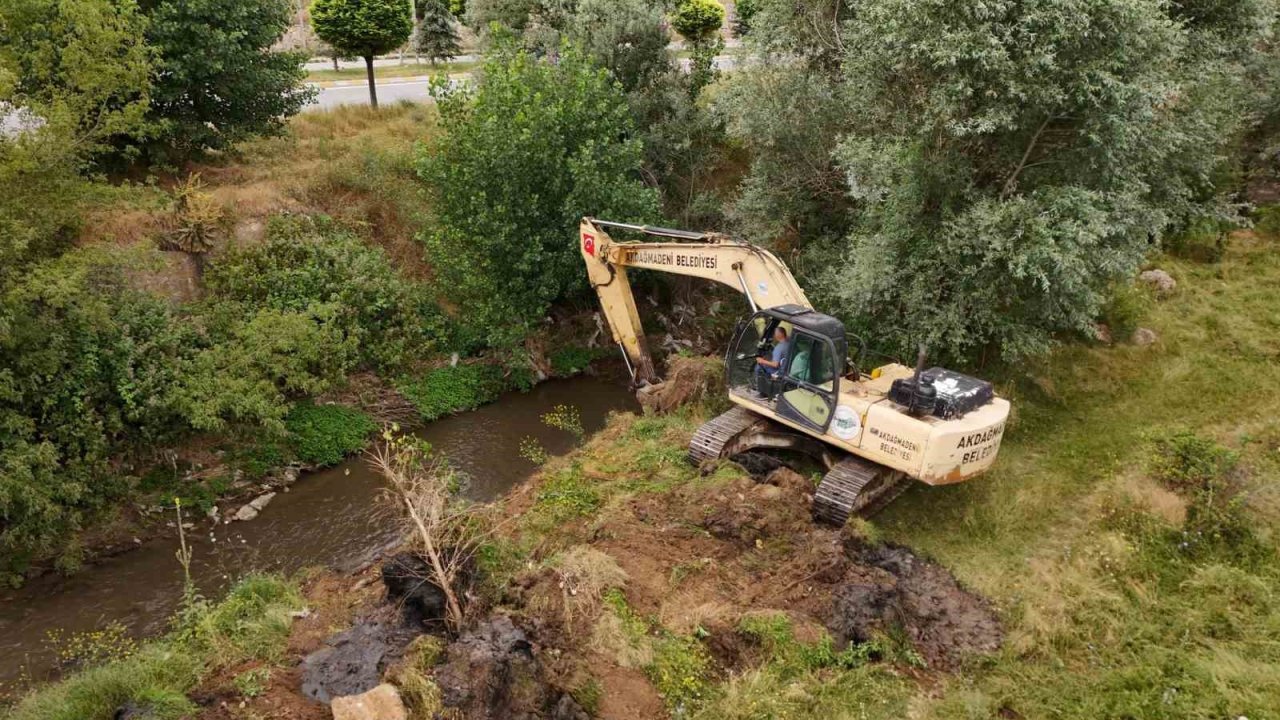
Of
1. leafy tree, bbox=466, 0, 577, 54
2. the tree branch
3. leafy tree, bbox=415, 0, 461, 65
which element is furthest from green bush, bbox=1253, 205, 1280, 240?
leafy tree, bbox=415, 0, 461, 65

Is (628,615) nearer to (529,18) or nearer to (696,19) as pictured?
(529,18)

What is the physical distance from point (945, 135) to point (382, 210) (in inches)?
458

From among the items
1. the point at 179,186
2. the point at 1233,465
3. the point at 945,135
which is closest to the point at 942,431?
the point at 1233,465

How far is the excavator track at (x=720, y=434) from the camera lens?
11.0 m

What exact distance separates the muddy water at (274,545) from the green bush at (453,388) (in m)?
0.23

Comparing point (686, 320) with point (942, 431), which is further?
point (686, 320)

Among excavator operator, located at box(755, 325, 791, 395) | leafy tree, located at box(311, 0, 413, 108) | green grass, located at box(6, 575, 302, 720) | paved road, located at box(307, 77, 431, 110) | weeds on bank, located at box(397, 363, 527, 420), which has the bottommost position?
weeds on bank, located at box(397, 363, 527, 420)

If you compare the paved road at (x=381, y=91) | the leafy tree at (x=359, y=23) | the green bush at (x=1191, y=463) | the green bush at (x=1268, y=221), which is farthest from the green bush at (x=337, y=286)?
the green bush at (x=1268, y=221)

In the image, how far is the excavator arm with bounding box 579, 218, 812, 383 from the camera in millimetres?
11398

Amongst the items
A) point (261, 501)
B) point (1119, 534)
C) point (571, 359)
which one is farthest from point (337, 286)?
point (1119, 534)

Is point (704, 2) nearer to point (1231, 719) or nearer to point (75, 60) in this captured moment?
point (75, 60)

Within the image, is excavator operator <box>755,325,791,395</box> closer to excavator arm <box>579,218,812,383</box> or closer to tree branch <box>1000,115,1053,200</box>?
excavator arm <box>579,218,812,383</box>

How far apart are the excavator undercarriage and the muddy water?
3.32 meters

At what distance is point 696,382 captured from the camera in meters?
13.1
